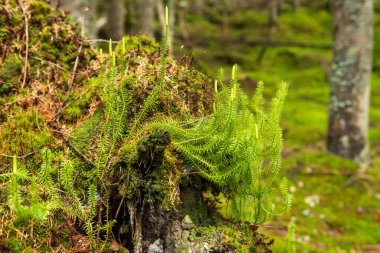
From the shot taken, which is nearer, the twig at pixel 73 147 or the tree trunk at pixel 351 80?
the twig at pixel 73 147

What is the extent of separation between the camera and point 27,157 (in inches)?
96.4

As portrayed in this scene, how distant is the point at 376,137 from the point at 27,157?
34.0 ft

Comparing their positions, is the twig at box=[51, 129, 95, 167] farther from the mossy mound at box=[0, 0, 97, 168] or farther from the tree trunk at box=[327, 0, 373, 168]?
the tree trunk at box=[327, 0, 373, 168]

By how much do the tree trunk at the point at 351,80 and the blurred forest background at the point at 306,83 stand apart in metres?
0.03

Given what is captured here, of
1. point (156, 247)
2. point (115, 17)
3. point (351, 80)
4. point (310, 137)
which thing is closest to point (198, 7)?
point (115, 17)

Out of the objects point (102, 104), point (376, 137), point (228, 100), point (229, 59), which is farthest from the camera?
point (229, 59)

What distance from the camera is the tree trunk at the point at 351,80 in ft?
25.8

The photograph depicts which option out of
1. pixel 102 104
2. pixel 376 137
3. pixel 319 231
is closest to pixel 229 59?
pixel 376 137

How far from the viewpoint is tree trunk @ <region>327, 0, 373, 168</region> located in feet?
25.8

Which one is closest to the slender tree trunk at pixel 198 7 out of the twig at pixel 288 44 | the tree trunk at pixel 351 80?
the twig at pixel 288 44

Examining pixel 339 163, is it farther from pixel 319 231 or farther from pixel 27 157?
pixel 27 157

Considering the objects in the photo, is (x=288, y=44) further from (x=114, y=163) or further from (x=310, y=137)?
(x=114, y=163)

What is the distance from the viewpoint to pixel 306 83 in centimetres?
1659

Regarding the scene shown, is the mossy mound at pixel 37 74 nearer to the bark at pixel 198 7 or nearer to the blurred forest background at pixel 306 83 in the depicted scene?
the blurred forest background at pixel 306 83
